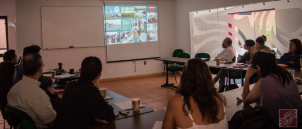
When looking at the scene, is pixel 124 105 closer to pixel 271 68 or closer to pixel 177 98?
pixel 177 98

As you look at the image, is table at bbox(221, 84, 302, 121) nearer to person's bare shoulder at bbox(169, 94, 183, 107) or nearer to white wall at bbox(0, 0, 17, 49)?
person's bare shoulder at bbox(169, 94, 183, 107)

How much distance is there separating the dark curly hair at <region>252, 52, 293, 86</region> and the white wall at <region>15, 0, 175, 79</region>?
5771 mm

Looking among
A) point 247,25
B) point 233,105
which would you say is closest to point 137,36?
point 247,25

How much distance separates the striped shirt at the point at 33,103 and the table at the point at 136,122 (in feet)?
1.60

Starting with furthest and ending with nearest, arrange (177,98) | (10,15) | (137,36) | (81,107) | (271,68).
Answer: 1. (137,36)
2. (10,15)
3. (271,68)
4. (81,107)
5. (177,98)

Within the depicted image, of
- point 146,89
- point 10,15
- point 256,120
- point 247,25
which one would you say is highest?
point 10,15

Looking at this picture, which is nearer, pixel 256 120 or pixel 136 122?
pixel 256 120

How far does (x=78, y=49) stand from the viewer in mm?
7238

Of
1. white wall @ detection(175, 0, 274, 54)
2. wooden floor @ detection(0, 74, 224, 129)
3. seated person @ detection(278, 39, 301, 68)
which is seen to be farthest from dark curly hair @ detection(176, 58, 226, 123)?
white wall @ detection(175, 0, 274, 54)

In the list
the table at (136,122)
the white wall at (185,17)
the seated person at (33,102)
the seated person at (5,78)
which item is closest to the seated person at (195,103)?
the table at (136,122)

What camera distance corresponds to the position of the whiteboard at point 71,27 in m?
6.79

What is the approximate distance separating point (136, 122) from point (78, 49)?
5.72 meters

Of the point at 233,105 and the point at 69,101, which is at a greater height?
the point at 69,101

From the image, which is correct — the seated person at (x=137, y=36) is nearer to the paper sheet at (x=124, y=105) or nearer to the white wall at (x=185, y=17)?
the white wall at (x=185, y=17)
